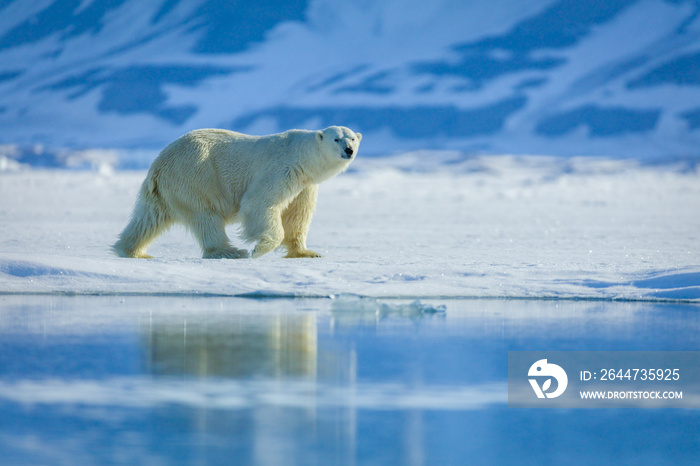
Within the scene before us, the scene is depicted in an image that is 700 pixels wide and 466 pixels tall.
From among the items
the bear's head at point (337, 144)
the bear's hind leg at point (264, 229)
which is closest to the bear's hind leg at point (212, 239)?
the bear's hind leg at point (264, 229)

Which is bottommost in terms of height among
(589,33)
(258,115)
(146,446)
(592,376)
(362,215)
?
(146,446)

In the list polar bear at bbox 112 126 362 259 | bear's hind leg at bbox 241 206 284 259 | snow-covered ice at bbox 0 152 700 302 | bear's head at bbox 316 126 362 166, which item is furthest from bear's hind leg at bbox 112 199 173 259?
bear's head at bbox 316 126 362 166

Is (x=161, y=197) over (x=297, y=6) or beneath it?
beneath

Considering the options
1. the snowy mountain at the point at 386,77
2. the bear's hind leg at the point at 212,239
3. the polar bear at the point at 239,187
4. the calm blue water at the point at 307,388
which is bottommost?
the calm blue water at the point at 307,388

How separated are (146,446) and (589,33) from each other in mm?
58940

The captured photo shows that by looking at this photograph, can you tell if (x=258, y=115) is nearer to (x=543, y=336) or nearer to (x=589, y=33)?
(x=589, y=33)

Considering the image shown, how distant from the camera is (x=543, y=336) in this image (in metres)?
3.95

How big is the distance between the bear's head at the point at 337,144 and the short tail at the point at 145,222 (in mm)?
1323

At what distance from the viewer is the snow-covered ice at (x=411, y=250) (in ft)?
17.3

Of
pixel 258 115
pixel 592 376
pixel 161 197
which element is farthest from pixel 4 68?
pixel 592 376

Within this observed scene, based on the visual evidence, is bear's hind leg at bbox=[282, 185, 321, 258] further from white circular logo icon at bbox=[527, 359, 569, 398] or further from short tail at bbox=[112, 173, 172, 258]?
white circular logo icon at bbox=[527, 359, 569, 398]

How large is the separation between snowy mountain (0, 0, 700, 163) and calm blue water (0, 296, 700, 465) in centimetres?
4560

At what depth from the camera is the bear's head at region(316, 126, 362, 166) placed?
6320mm

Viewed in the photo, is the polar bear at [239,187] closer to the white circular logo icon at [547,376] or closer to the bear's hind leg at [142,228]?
the bear's hind leg at [142,228]
